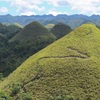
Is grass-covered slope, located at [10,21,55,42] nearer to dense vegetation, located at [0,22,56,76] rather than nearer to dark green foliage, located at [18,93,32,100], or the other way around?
dense vegetation, located at [0,22,56,76]

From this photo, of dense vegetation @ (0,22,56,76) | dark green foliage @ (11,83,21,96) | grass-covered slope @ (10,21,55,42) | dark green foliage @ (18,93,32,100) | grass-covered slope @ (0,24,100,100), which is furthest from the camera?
grass-covered slope @ (10,21,55,42)

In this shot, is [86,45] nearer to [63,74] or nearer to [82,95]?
[63,74]

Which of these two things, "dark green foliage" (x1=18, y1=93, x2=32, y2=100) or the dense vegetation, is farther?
the dense vegetation

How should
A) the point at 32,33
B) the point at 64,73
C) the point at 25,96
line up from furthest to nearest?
the point at 32,33 < the point at 64,73 < the point at 25,96

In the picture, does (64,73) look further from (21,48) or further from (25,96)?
Result: (21,48)

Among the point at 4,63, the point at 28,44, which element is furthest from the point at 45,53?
the point at 28,44

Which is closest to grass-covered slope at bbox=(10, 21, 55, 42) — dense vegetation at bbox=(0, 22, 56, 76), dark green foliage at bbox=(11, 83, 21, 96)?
dense vegetation at bbox=(0, 22, 56, 76)

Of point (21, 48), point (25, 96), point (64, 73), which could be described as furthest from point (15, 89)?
point (21, 48)

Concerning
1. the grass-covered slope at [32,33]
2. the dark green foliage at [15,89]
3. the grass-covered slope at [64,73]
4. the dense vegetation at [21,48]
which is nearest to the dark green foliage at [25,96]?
the grass-covered slope at [64,73]

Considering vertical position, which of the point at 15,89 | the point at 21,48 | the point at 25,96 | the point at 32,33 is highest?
the point at 15,89
